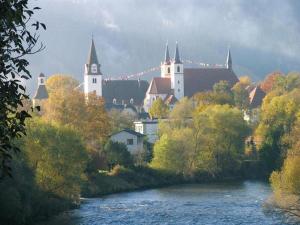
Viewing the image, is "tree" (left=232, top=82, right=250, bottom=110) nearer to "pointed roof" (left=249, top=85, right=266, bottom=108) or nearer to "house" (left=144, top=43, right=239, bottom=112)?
"pointed roof" (left=249, top=85, right=266, bottom=108)

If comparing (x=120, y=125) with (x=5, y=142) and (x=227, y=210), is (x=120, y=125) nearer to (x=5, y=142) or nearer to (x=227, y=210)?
(x=227, y=210)

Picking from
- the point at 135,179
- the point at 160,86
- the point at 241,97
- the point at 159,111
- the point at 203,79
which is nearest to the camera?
the point at 135,179

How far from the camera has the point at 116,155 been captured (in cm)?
5788

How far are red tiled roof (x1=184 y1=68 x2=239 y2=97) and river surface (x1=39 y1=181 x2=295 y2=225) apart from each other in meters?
71.1

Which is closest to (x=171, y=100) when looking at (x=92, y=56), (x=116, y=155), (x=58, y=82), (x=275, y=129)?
(x=92, y=56)

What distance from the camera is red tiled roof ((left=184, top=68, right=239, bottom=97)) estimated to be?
121812 mm

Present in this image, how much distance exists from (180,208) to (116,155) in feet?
64.8

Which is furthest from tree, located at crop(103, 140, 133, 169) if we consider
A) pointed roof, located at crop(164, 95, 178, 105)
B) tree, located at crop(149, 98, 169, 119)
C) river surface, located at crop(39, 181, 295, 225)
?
pointed roof, located at crop(164, 95, 178, 105)

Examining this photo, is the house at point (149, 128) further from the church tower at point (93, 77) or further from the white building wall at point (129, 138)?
the church tower at point (93, 77)

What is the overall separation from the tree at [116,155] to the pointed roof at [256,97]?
44.3 m

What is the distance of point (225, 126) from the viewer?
63406mm

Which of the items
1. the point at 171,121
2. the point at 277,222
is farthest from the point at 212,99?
the point at 277,222

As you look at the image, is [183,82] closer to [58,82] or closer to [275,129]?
[58,82]

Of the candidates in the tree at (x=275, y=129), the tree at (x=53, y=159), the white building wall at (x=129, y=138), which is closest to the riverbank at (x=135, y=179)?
the tree at (x=275, y=129)
